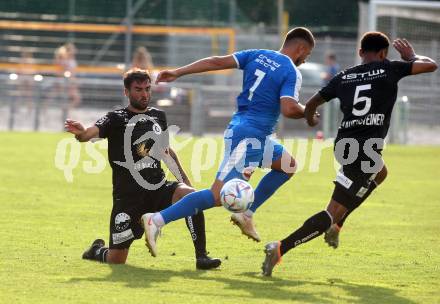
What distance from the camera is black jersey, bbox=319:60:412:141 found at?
9031mm

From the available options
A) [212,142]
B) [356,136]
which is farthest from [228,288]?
[212,142]

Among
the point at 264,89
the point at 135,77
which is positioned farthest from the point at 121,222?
the point at 264,89

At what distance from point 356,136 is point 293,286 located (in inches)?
57.7

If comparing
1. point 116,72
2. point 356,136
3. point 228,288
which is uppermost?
point 116,72

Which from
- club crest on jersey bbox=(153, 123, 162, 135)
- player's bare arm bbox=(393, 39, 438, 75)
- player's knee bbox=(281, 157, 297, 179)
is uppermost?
player's bare arm bbox=(393, 39, 438, 75)

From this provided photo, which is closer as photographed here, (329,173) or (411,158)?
(329,173)

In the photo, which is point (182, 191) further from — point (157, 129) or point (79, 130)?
point (79, 130)

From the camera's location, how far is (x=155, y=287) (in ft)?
26.8

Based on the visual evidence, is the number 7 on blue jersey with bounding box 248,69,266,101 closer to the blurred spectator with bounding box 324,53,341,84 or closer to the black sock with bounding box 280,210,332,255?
the black sock with bounding box 280,210,332,255

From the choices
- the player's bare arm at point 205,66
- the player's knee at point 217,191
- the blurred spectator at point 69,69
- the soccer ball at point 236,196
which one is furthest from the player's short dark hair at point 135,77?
the blurred spectator at point 69,69

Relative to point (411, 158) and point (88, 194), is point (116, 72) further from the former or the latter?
point (88, 194)

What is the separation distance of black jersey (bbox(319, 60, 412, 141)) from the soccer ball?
3.38 ft

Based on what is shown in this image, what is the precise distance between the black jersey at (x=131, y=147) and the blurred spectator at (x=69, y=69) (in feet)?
60.3

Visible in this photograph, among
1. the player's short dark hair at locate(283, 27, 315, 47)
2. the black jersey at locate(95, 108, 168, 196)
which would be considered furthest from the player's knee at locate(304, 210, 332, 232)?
the player's short dark hair at locate(283, 27, 315, 47)
